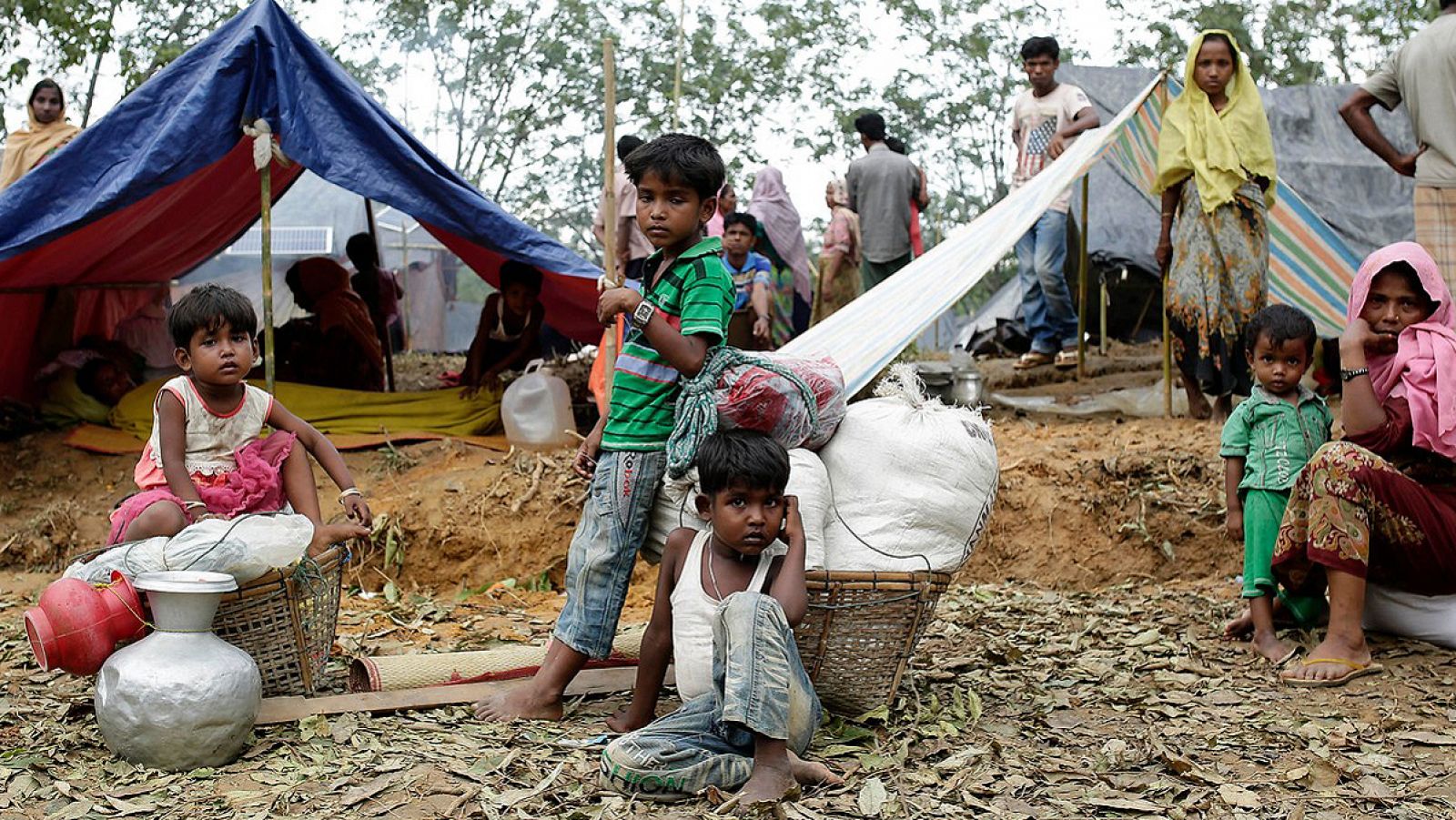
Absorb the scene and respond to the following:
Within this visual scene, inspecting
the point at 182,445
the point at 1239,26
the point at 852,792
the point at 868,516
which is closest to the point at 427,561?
the point at 182,445

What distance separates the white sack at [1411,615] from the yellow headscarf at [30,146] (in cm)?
610

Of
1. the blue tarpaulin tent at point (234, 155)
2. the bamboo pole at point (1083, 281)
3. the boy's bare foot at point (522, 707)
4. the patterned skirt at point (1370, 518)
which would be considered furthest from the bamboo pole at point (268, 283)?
the bamboo pole at point (1083, 281)

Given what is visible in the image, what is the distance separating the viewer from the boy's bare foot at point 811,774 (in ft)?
8.15

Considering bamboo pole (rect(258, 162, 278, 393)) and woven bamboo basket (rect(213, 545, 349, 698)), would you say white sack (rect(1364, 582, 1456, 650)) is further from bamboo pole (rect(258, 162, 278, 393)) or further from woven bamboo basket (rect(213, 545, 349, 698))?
bamboo pole (rect(258, 162, 278, 393))

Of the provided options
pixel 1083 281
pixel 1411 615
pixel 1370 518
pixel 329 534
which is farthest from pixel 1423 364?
pixel 1083 281

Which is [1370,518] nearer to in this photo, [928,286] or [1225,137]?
[928,286]

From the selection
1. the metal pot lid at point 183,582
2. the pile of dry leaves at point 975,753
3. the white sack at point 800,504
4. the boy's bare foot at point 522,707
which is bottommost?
the pile of dry leaves at point 975,753

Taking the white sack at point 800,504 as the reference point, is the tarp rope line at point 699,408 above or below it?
above

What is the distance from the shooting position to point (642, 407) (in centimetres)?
294

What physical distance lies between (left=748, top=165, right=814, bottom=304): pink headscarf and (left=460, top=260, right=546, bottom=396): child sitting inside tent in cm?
226

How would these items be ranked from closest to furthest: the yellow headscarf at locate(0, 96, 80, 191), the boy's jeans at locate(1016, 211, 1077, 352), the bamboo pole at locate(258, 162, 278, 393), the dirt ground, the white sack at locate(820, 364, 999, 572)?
the dirt ground
the white sack at locate(820, 364, 999, 572)
the bamboo pole at locate(258, 162, 278, 393)
the yellow headscarf at locate(0, 96, 80, 191)
the boy's jeans at locate(1016, 211, 1077, 352)

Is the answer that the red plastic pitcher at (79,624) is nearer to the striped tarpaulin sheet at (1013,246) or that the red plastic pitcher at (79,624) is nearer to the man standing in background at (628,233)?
the striped tarpaulin sheet at (1013,246)

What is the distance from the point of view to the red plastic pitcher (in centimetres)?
257

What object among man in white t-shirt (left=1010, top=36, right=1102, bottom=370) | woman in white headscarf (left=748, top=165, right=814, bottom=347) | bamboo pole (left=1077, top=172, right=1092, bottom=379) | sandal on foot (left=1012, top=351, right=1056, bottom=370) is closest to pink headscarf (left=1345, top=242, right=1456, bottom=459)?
bamboo pole (left=1077, top=172, right=1092, bottom=379)
